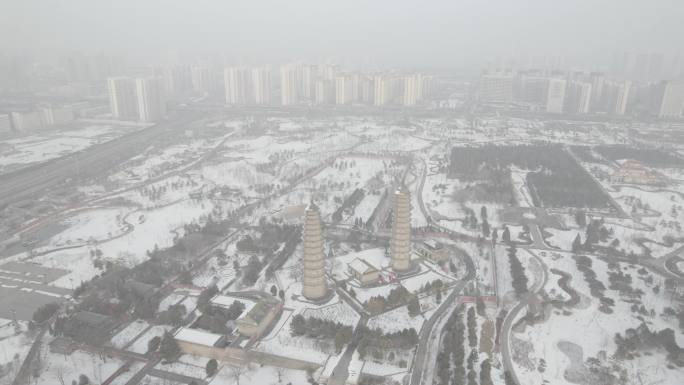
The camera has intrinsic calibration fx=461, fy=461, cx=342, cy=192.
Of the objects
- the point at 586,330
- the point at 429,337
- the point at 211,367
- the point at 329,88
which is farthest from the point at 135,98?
the point at 586,330

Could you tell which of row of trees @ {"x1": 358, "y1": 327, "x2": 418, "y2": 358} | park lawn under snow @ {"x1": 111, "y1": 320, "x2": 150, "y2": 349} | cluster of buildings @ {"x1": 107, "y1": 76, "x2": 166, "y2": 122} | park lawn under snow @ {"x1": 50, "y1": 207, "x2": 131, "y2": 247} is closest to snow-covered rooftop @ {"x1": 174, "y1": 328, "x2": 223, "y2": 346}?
park lawn under snow @ {"x1": 111, "y1": 320, "x2": 150, "y2": 349}

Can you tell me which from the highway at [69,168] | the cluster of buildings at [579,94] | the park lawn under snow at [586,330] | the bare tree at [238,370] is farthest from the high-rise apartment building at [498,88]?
the bare tree at [238,370]

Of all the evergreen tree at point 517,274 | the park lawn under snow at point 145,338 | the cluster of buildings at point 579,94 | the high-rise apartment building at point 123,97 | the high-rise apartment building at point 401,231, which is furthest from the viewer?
the cluster of buildings at point 579,94

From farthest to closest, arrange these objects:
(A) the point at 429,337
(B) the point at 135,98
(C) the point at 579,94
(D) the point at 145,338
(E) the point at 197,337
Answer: (C) the point at 579,94 → (B) the point at 135,98 → (A) the point at 429,337 → (D) the point at 145,338 → (E) the point at 197,337

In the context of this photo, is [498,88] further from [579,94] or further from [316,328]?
[316,328]

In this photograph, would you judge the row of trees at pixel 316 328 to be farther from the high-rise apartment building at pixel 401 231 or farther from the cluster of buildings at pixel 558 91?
the cluster of buildings at pixel 558 91

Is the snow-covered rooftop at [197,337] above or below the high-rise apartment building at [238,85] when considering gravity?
below
